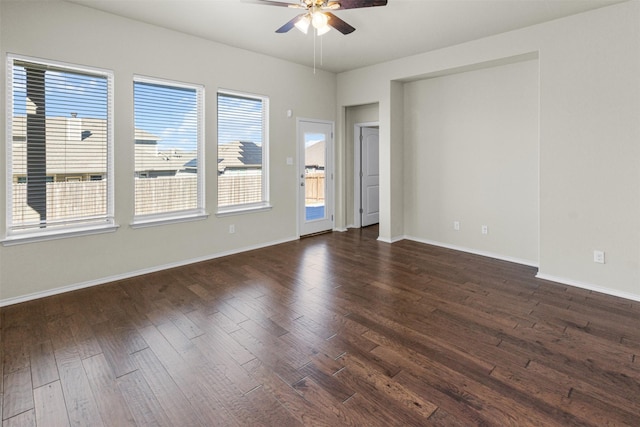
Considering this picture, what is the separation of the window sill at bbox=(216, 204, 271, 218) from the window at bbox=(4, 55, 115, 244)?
1.38 meters

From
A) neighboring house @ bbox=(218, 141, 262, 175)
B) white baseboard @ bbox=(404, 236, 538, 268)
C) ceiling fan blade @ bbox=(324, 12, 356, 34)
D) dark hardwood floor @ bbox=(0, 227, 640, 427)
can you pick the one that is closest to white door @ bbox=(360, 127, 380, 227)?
white baseboard @ bbox=(404, 236, 538, 268)

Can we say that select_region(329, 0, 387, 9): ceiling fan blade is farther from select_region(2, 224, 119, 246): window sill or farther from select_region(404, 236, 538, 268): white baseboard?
select_region(404, 236, 538, 268): white baseboard

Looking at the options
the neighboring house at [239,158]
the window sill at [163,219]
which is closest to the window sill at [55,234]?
the window sill at [163,219]

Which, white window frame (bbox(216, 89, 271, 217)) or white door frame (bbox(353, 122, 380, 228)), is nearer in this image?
white window frame (bbox(216, 89, 271, 217))

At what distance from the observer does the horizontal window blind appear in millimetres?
3221

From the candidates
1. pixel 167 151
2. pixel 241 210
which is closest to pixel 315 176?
pixel 241 210

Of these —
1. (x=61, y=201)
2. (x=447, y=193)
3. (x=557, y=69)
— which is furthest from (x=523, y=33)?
(x=61, y=201)

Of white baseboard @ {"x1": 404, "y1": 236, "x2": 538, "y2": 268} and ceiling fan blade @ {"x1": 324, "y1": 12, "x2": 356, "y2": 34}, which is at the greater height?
ceiling fan blade @ {"x1": 324, "y1": 12, "x2": 356, "y2": 34}

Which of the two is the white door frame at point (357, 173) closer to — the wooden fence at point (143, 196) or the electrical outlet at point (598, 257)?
the wooden fence at point (143, 196)

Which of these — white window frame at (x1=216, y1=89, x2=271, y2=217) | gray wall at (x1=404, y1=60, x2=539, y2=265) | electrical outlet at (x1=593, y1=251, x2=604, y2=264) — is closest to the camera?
electrical outlet at (x1=593, y1=251, x2=604, y2=264)

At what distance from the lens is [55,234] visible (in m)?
3.40

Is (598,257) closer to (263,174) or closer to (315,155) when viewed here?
(315,155)

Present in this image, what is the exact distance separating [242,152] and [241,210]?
873 millimetres

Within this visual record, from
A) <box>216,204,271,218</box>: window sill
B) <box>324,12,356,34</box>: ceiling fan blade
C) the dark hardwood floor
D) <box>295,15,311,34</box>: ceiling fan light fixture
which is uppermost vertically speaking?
<box>324,12,356,34</box>: ceiling fan blade
